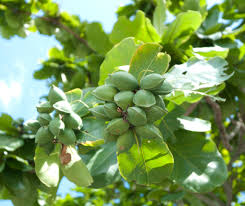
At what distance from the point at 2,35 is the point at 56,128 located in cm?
212

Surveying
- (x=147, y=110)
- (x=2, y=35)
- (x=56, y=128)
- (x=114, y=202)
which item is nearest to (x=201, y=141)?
(x=147, y=110)

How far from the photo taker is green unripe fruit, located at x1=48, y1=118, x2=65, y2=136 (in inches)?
35.5

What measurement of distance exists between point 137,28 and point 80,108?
586 mm

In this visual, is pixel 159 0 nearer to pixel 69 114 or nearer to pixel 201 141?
pixel 201 141

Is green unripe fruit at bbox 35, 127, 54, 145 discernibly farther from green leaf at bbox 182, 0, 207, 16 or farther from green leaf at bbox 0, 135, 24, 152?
green leaf at bbox 182, 0, 207, 16

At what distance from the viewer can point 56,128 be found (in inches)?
35.6

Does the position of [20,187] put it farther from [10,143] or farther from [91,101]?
[91,101]

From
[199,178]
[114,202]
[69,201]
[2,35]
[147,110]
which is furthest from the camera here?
[114,202]

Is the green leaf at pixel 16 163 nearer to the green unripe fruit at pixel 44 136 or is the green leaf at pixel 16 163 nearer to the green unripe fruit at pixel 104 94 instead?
the green unripe fruit at pixel 44 136

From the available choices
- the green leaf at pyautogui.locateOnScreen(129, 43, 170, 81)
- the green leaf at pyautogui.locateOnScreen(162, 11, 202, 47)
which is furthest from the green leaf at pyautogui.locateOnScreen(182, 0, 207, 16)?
the green leaf at pyautogui.locateOnScreen(129, 43, 170, 81)

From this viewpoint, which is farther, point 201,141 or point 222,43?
point 222,43

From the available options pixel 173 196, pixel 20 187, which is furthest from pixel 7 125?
pixel 173 196

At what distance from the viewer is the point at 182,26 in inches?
58.7

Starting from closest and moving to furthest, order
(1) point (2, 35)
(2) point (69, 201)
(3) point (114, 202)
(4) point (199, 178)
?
(4) point (199, 178) → (1) point (2, 35) → (2) point (69, 201) → (3) point (114, 202)
